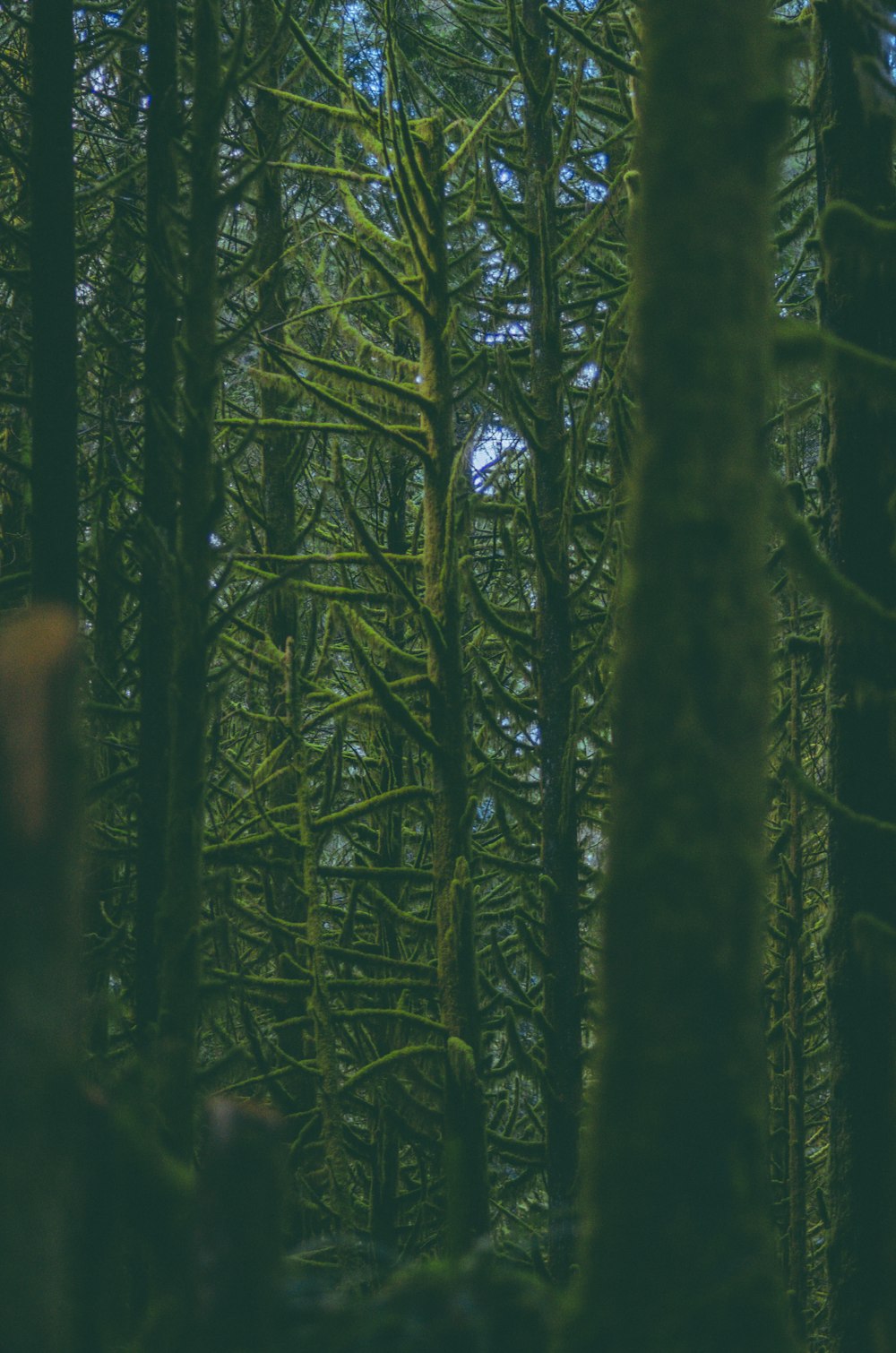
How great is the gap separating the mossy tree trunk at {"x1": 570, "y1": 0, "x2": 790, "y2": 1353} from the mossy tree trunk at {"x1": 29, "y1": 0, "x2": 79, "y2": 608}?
3.96 meters

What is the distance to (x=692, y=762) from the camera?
9.33 ft

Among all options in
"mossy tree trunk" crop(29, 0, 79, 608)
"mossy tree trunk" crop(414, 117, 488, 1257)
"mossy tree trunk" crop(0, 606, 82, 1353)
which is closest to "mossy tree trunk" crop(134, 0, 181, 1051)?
"mossy tree trunk" crop(29, 0, 79, 608)

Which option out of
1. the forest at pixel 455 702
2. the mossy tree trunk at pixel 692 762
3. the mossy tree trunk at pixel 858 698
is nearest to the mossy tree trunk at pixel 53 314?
the forest at pixel 455 702

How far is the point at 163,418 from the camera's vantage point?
5.12 metres

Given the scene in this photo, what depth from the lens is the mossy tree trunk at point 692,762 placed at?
2705 mm

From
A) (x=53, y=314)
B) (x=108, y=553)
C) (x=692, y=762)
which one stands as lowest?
(x=692, y=762)

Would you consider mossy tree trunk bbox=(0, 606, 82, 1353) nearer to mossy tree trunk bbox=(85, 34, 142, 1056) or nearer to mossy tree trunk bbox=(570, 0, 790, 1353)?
mossy tree trunk bbox=(570, 0, 790, 1353)

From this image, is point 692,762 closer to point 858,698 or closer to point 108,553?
point 858,698

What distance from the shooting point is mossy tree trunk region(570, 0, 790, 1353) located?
106 inches

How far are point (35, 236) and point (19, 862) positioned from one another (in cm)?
536

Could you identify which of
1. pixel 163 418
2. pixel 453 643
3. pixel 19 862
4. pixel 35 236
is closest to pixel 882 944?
pixel 453 643

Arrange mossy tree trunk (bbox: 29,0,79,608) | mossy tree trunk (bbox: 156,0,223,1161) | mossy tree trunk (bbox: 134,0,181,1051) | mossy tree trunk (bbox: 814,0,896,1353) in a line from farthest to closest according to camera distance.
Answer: mossy tree trunk (bbox: 134,0,181,1051) → mossy tree trunk (bbox: 29,0,79,608) → mossy tree trunk (bbox: 814,0,896,1353) → mossy tree trunk (bbox: 156,0,223,1161)

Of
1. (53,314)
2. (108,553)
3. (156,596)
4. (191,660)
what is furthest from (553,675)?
(191,660)

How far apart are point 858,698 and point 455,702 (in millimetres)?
2240
